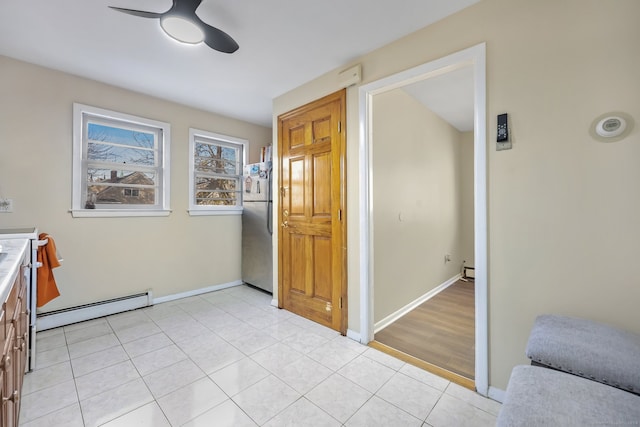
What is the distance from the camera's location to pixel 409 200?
3.10m

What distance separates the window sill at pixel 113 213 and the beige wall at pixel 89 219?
0.17ft

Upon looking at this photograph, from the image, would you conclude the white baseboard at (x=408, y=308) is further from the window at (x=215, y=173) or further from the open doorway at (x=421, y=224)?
the window at (x=215, y=173)

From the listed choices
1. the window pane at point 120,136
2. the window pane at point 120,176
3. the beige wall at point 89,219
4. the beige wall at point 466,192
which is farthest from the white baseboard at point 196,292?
the beige wall at point 466,192

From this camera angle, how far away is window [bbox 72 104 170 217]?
9.05ft

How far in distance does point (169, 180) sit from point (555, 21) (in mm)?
3715

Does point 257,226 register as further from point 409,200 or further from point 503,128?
point 503,128

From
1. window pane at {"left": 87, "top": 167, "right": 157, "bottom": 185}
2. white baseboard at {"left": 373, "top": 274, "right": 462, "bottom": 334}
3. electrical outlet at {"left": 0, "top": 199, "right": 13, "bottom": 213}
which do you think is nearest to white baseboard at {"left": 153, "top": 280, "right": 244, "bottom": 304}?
window pane at {"left": 87, "top": 167, "right": 157, "bottom": 185}

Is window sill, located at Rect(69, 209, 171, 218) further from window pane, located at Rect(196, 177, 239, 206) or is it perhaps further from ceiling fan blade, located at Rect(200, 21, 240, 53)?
ceiling fan blade, located at Rect(200, 21, 240, 53)

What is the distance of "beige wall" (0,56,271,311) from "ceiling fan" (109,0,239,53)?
1673 mm

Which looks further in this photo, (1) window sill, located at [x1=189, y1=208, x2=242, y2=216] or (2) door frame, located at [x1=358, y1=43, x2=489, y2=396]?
(1) window sill, located at [x1=189, y1=208, x2=242, y2=216]

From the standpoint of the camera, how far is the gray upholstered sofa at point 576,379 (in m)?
0.81

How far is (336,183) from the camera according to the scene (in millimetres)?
2504

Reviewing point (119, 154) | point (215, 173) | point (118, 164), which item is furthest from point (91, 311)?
point (215, 173)

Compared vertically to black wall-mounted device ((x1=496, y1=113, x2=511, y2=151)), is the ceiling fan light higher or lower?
higher
